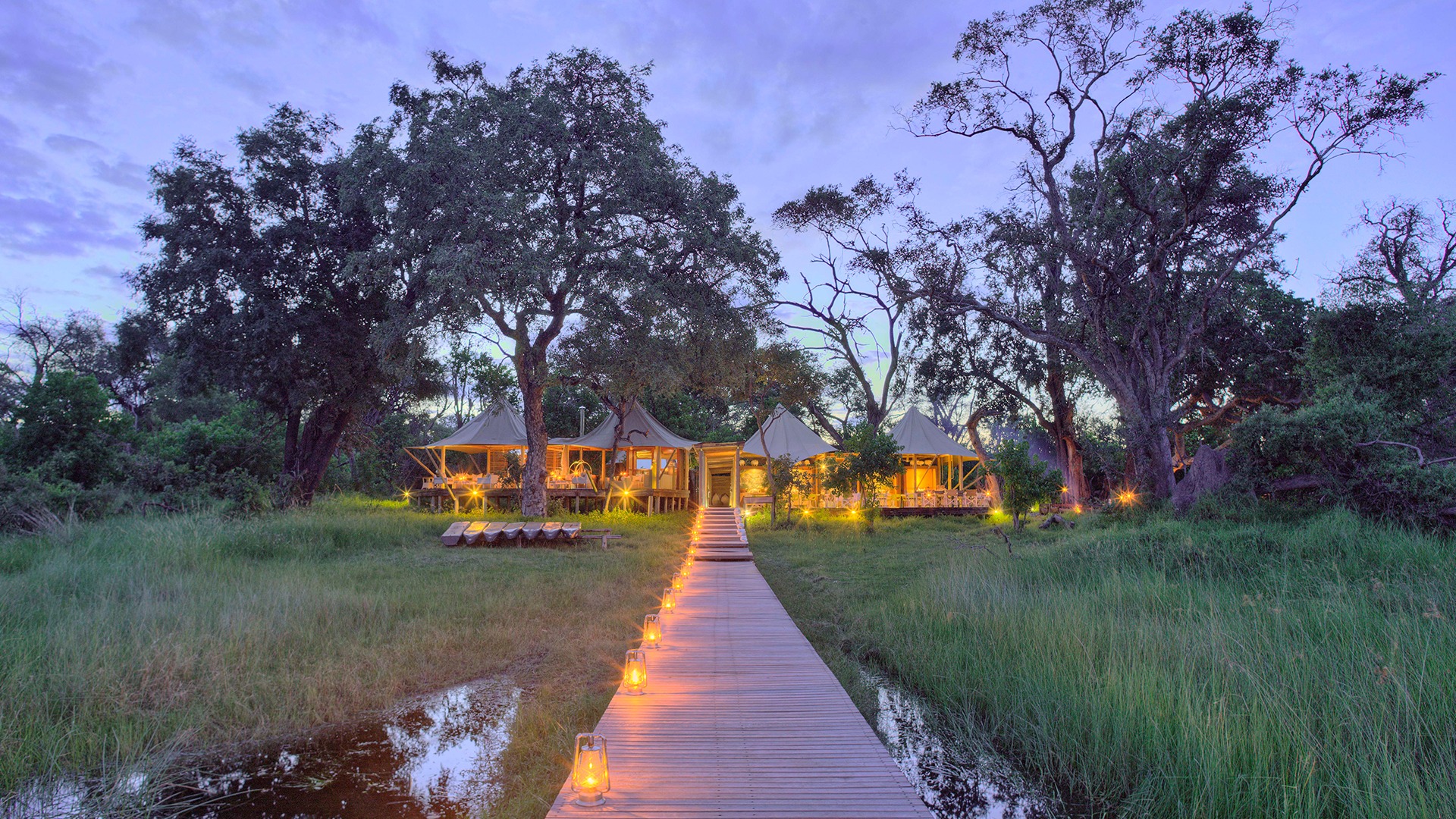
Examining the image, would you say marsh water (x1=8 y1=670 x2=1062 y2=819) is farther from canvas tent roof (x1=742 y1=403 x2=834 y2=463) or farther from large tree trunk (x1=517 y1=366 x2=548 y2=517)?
canvas tent roof (x1=742 y1=403 x2=834 y2=463)

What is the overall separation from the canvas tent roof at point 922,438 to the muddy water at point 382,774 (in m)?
20.6

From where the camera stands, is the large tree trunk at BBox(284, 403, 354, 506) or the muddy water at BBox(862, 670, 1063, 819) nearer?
the muddy water at BBox(862, 670, 1063, 819)

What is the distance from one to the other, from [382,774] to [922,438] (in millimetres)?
22275

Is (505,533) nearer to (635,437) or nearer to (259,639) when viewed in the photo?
(259,639)

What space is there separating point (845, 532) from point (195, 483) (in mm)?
15409

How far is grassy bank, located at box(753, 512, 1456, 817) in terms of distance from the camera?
3684 mm

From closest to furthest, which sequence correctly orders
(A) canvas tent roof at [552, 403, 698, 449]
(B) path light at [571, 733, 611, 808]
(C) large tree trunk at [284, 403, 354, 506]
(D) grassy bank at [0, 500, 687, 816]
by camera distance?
(B) path light at [571, 733, 611, 808], (D) grassy bank at [0, 500, 687, 816], (C) large tree trunk at [284, 403, 354, 506], (A) canvas tent roof at [552, 403, 698, 449]

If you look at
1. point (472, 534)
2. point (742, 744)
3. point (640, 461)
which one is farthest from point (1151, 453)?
point (640, 461)

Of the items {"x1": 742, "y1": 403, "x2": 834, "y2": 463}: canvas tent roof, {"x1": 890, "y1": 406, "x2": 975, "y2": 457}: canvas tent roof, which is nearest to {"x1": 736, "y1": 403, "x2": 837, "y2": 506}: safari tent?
{"x1": 742, "y1": 403, "x2": 834, "y2": 463}: canvas tent roof

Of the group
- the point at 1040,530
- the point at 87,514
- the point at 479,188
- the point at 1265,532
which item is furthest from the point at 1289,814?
the point at 87,514

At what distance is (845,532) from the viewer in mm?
17344

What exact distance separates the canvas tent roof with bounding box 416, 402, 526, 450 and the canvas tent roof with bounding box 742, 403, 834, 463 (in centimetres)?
824

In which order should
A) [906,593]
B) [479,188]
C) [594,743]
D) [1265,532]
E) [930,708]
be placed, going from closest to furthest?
[594,743] < [930,708] < [906,593] < [1265,532] < [479,188]

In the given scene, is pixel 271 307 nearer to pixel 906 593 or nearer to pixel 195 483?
pixel 195 483
